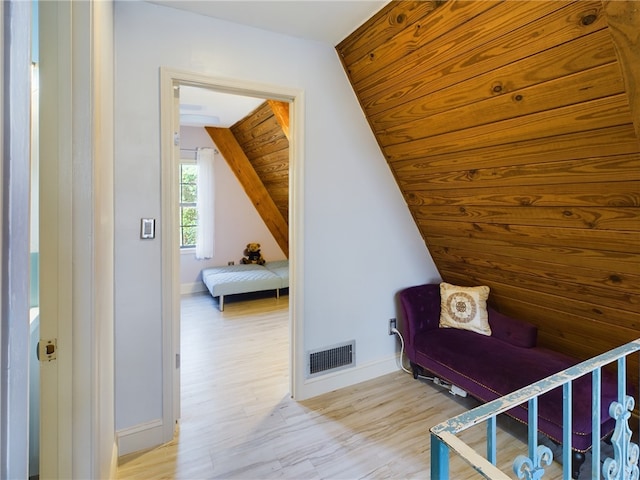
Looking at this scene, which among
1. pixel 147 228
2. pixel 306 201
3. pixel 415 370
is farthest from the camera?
pixel 415 370

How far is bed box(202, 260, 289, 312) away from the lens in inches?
175

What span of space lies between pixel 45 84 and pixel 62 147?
0.59 feet

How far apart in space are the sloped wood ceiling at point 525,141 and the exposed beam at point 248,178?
2.92 m

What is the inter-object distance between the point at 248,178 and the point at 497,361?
4.06 meters

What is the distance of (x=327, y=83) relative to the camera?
7.70 feet

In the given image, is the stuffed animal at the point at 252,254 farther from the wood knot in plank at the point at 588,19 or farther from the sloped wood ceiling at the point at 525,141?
the wood knot in plank at the point at 588,19

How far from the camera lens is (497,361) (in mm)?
2154

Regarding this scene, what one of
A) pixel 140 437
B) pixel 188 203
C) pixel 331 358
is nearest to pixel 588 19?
pixel 331 358

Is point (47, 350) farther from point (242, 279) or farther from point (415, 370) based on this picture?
point (242, 279)

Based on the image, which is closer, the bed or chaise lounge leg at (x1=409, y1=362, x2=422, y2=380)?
chaise lounge leg at (x1=409, y1=362, x2=422, y2=380)

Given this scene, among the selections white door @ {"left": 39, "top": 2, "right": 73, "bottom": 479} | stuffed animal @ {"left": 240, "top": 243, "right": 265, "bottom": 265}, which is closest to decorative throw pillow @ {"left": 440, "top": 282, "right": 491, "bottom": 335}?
white door @ {"left": 39, "top": 2, "right": 73, "bottom": 479}

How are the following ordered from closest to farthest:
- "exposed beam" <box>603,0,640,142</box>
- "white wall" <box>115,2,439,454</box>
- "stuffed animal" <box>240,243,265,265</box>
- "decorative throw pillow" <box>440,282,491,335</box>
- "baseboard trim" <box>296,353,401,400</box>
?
1. "exposed beam" <box>603,0,640,142</box>
2. "white wall" <box>115,2,439,454</box>
3. "baseboard trim" <box>296,353,401,400</box>
4. "decorative throw pillow" <box>440,282,491,335</box>
5. "stuffed animal" <box>240,243,265,265</box>

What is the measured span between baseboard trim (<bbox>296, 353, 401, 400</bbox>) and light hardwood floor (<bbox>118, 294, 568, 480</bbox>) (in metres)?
0.05

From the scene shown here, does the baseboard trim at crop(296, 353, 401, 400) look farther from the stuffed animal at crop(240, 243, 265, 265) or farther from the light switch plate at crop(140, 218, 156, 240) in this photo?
the stuffed animal at crop(240, 243, 265, 265)
